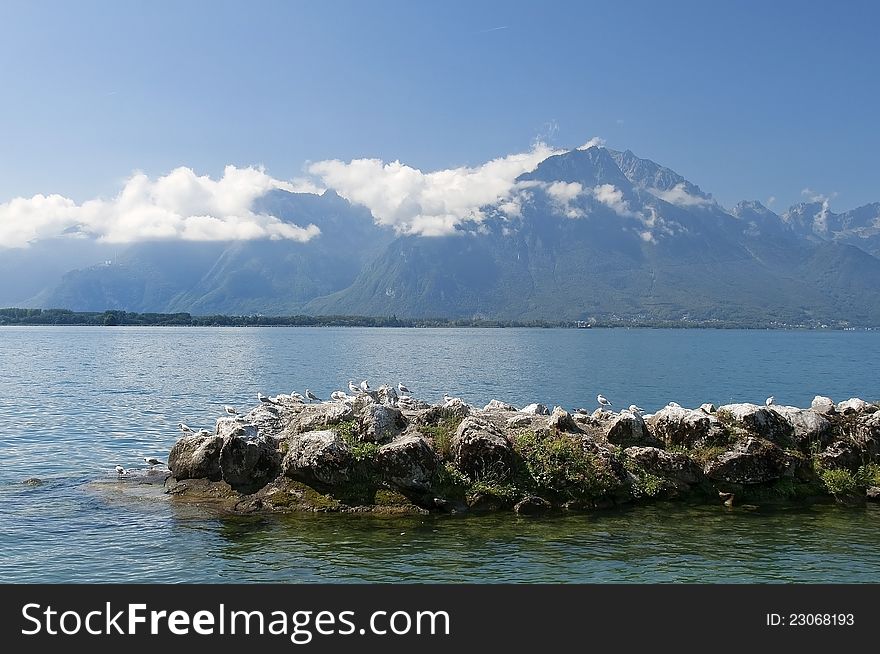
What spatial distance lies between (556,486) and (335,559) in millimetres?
8883

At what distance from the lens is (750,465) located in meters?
24.7

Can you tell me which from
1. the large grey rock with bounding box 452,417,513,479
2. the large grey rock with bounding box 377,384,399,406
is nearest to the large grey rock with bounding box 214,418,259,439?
the large grey rock with bounding box 377,384,399,406

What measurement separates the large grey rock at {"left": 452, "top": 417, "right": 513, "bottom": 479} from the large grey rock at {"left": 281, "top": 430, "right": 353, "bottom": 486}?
13.1ft

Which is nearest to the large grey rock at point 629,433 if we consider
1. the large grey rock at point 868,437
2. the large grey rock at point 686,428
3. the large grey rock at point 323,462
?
the large grey rock at point 686,428

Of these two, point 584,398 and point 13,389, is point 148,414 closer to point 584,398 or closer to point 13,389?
point 13,389

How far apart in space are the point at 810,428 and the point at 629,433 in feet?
23.5

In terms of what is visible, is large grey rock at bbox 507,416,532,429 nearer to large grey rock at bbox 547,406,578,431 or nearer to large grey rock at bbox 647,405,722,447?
large grey rock at bbox 547,406,578,431

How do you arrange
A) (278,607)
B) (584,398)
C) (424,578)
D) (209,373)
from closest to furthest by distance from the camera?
(278,607) < (424,578) < (584,398) < (209,373)

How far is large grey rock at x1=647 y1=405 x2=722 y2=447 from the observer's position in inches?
1014

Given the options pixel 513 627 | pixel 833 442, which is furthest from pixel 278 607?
pixel 833 442

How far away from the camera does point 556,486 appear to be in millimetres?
23641

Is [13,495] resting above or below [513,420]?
below

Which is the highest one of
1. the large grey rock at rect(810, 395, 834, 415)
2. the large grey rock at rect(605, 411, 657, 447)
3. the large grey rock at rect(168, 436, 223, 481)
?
the large grey rock at rect(810, 395, 834, 415)

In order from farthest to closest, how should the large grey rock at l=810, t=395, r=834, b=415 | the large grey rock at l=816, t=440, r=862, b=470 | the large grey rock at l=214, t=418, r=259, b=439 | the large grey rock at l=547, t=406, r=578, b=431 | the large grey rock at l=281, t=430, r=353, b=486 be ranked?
the large grey rock at l=810, t=395, r=834, b=415
the large grey rock at l=547, t=406, r=578, b=431
the large grey rock at l=816, t=440, r=862, b=470
the large grey rock at l=214, t=418, r=259, b=439
the large grey rock at l=281, t=430, r=353, b=486
